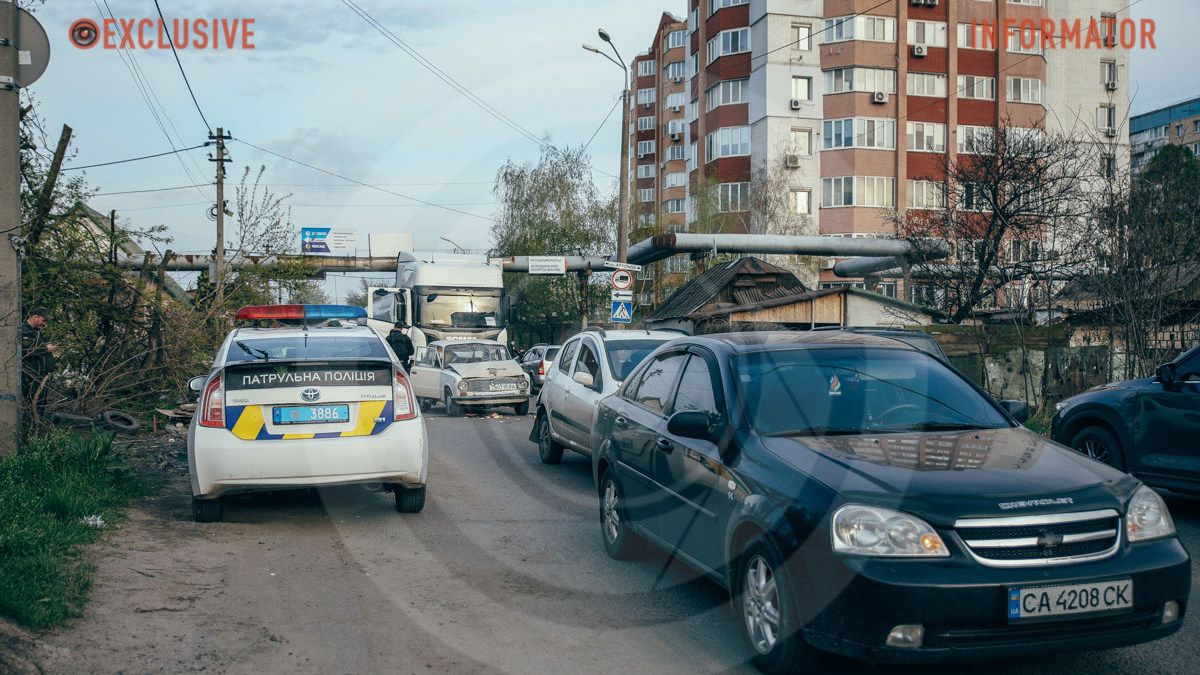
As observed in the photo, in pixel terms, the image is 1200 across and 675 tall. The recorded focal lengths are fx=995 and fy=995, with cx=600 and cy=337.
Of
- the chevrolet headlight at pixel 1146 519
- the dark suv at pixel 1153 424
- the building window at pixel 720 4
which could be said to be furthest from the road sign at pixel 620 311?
the building window at pixel 720 4

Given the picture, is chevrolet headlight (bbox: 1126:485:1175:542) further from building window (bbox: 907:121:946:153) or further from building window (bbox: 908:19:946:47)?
building window (bbox: 908:19:946:47)

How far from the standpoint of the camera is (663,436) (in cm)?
610

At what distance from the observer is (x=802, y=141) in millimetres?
50250

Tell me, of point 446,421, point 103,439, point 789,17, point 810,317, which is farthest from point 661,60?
point 103,439

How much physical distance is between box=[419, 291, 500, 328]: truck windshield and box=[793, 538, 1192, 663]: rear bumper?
22.6m

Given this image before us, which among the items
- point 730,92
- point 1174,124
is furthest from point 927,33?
point 1174,124

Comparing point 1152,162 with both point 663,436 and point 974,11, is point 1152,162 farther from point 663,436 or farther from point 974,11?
point 663,436

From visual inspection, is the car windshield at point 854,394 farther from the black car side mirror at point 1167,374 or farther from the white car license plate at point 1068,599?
the black car side mirror at point 1167,374

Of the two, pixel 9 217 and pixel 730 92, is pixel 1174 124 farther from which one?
pixel 9 217

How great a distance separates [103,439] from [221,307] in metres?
9.00

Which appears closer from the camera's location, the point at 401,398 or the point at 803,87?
the point at 401,398

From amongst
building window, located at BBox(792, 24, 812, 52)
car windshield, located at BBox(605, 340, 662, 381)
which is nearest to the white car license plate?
car windshield, located at BBox(605, 340, 662, 381)

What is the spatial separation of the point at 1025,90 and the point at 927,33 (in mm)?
6103

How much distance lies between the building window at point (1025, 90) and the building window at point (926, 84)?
362 cm
